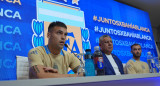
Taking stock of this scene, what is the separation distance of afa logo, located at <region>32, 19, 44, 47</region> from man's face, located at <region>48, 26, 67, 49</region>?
0.92 m

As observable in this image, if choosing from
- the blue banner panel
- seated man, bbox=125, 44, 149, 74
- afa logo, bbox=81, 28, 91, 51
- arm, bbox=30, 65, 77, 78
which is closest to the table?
arm, bbox=30, 65, 77, 78

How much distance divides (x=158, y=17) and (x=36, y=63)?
5.19 meters

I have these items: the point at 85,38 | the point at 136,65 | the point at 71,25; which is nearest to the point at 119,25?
the point at 85,38

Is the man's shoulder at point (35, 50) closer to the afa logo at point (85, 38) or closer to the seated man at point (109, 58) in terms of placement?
the seated man at point (109, 58)

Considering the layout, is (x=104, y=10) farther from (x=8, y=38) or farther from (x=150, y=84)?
(x=150, y=84)

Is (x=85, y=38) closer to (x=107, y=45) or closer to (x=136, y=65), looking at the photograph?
(x=136, y=65)

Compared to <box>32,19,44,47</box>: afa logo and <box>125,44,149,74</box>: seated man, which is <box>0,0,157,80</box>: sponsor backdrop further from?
<box>125,44,149,74</box>: seated man

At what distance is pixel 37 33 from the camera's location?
7.55ft

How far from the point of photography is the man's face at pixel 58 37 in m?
1.37

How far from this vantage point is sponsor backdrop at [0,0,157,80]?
2.05 meters

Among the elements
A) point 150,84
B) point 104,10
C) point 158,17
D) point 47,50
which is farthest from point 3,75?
point 158,17

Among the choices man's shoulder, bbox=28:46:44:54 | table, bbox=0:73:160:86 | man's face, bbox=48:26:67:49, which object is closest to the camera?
table, bbox=0:73:160:86

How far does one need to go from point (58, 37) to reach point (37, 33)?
1.03 meters

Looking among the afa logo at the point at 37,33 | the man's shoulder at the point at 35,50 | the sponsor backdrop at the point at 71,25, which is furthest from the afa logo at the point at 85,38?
the man's shoulder at the point at 35,50
